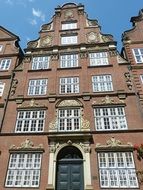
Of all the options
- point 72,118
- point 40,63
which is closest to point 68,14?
point 40,63

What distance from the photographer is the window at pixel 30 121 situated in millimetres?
16344

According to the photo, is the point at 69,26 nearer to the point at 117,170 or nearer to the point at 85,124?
the point at 85,124

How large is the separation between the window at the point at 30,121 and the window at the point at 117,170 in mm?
4691

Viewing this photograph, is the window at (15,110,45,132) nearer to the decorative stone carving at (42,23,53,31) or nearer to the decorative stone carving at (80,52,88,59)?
the decorative stone carving at (80,52,88,59)

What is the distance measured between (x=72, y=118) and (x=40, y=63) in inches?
263

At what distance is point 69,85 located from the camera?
60.8 feet

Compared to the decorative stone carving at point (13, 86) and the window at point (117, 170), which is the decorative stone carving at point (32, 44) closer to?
the decorative stone carving at point (13, 86)

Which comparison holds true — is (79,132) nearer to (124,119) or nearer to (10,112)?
(124,119)

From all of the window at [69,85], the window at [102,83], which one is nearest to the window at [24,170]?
the window at [69,85]

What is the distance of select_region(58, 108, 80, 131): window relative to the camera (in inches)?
632

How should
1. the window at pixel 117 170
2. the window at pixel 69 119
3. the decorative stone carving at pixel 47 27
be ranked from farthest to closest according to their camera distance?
the decorative stone carving at pixel 47 27, the window at pixel 69 119, the window at pixel 117 170

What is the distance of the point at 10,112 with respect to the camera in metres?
17.4

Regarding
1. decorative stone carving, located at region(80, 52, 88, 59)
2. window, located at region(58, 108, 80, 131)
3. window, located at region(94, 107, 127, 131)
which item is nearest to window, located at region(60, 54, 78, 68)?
decorative stone carving, located at region(80, 52, 88, 59)

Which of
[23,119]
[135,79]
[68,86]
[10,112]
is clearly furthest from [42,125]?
[135,79]
